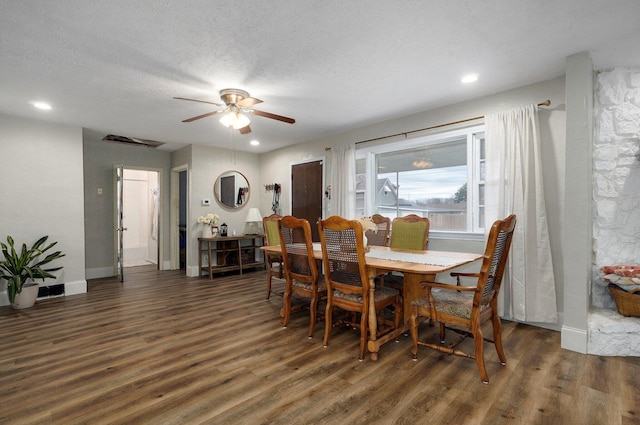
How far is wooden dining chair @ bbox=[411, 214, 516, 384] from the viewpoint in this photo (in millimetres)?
2027

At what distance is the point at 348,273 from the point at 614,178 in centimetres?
260

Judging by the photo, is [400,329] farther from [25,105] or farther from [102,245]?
[102,245]

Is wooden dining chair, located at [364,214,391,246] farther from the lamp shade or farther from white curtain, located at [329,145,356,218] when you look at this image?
the lamp shade

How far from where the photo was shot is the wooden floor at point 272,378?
1780 millimetres

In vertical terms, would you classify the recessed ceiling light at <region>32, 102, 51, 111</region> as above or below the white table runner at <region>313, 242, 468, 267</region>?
above

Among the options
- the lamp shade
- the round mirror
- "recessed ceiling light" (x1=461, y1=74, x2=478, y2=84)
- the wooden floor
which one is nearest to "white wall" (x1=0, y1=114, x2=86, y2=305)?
the wooden floor

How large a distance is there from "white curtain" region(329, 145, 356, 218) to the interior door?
12.1 feet

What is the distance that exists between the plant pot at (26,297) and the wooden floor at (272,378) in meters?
0.57

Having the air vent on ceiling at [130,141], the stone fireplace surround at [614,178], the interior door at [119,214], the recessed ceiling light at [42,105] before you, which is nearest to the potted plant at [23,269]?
the interior door at [119,214]

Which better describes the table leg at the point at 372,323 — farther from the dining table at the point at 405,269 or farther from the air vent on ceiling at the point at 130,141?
the air vent on ceiling at the point at 130,141

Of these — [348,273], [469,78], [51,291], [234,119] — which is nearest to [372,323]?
[348,273]

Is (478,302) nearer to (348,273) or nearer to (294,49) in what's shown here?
(348,273)

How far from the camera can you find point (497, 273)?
7.61 feet

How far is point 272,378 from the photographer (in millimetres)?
2168
